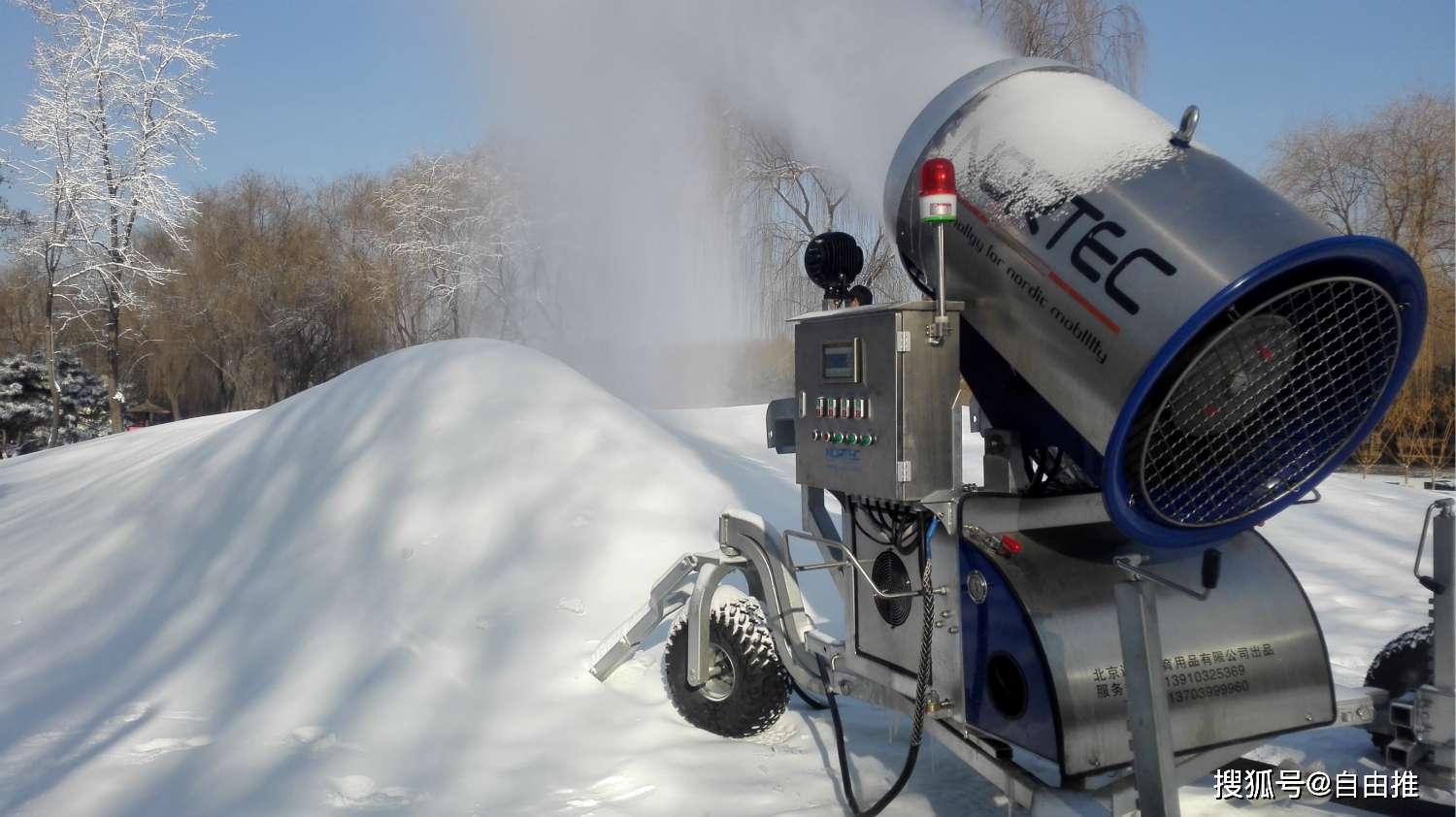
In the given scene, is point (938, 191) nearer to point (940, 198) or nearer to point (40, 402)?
point (940, 198)

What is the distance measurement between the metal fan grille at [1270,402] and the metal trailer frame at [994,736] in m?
0.31

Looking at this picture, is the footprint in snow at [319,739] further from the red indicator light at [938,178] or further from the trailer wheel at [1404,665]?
the trailer wheel at [1404,665]

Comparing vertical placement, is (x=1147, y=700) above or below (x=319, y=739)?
above

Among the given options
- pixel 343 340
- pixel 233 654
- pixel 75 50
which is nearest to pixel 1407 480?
pixel 233 654

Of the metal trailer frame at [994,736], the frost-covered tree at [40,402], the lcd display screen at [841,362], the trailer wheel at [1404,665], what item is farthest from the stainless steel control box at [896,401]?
the frost-covered tree at [40,402]

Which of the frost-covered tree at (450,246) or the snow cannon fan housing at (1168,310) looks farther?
the frost-covered tree at (450,246)

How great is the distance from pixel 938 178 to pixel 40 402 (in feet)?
100

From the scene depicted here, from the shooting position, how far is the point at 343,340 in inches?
1245

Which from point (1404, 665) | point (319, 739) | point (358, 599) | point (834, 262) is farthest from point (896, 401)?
point (358, 599)

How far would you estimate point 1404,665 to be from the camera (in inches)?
139

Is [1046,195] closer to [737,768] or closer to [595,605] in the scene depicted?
[737,768]

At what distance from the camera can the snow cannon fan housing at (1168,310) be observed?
7.84ft

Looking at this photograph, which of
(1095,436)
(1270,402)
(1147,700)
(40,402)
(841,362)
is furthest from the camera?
(40,402)

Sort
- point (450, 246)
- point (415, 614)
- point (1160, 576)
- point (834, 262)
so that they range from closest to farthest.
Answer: point (1160, 576), point (834, 262), point (415, 614), point (450, 246)
